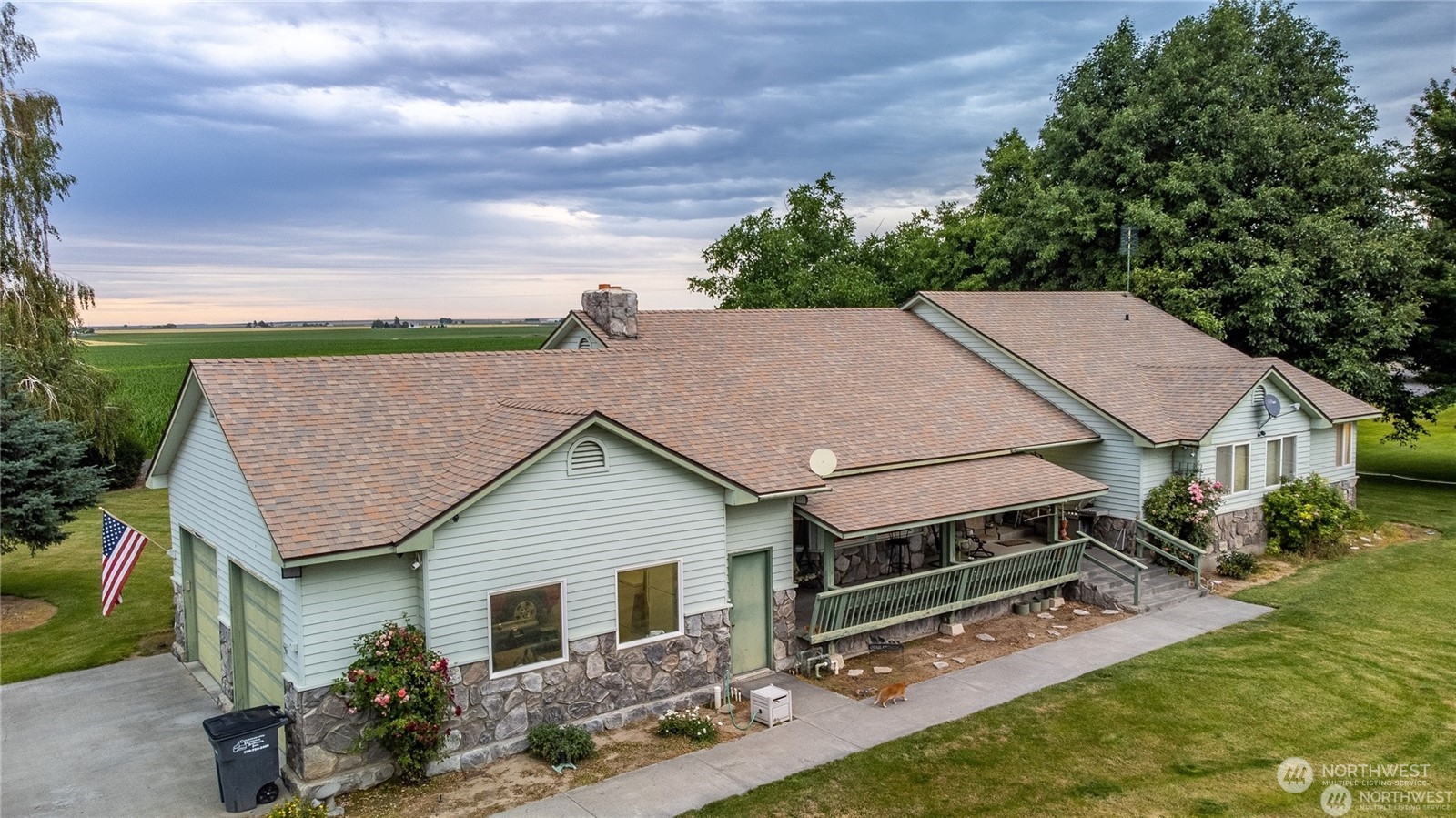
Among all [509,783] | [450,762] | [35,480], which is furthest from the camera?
[35,480]

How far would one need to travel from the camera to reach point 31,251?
23.6 m

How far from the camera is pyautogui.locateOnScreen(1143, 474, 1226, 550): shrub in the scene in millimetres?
18953

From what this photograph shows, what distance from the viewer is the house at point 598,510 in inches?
420

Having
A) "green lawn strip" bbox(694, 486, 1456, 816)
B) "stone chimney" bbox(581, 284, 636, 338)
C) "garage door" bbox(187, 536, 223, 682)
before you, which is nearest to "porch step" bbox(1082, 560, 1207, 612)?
"green lawn strip" bbox(694, 486, 1456, 816)

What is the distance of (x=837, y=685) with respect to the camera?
13844 millimetres

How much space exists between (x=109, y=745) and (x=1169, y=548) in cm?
1854

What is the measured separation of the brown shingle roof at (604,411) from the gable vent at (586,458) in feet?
1.29

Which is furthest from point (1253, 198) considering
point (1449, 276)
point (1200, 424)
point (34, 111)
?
point (34, 111)

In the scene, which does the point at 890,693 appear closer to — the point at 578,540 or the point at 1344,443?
the point at 578,540

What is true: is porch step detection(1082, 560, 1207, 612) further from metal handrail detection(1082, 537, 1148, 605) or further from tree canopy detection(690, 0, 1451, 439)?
tree canopy detection(690, 0, 1451, 439)

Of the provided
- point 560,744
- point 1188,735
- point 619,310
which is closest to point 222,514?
point 560,744

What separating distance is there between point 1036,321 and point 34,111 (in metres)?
25.7

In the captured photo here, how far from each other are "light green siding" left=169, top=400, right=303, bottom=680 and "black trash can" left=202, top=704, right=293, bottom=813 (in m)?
0.65

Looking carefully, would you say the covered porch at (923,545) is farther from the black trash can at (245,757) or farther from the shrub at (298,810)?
the black trash can at (245,757)
